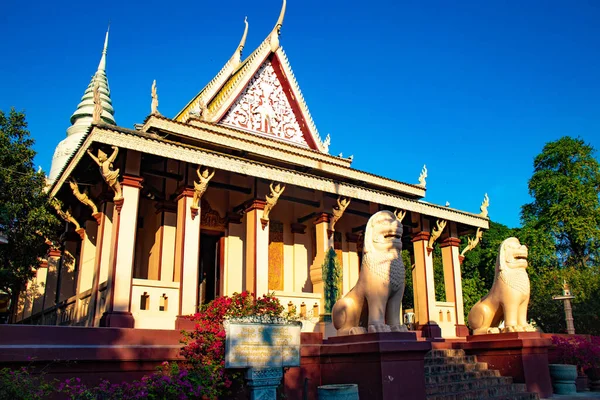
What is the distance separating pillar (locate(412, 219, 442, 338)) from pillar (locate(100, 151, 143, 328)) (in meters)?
7.87

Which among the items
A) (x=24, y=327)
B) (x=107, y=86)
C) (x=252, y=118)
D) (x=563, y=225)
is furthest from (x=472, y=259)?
(x=24, y=327)

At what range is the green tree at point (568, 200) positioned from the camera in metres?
23.9

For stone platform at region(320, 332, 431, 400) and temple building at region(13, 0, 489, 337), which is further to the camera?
temple building at region(13, 0, 489, 337)

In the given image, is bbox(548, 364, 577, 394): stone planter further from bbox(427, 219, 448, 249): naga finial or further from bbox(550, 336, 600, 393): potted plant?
bbox(427, 219, 448, 249): naga finial

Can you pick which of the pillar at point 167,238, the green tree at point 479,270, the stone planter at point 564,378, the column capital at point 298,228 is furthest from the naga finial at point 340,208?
the green tree at point 479,270

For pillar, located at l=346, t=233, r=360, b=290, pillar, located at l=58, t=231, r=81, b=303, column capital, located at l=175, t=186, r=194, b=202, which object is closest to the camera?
column capital, located at l=175, t=186, r=194, b=202

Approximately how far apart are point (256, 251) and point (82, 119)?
2027 cm

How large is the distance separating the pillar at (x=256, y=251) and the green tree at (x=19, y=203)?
4.15m

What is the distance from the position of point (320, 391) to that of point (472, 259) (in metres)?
24.0

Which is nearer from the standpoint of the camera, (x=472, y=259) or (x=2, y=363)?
(x=2, y=363)

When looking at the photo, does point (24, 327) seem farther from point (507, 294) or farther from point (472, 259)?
point (472, 259)

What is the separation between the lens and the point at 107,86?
29.2 m

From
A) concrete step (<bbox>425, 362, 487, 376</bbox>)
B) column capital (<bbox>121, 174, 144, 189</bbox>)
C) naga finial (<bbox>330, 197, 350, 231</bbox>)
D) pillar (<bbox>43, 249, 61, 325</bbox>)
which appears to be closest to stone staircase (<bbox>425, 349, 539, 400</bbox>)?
concrete step (<bbox>425, 362, 487, 376</bbox>)

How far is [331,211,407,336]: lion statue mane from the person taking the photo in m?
7.37
